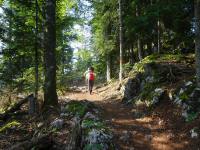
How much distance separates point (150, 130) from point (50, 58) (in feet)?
17.6

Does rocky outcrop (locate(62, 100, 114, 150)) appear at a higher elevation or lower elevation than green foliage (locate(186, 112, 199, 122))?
lower

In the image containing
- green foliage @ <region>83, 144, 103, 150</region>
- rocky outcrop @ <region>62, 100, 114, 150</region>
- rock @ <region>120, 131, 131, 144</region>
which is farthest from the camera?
rock @ <region>120, 131, 131, 144</region>

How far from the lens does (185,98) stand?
37.4 ft

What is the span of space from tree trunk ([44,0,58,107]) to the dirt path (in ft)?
8.08

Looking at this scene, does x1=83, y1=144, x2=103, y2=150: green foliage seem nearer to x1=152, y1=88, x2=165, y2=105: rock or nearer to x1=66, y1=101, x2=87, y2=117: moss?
x1=66, y1=101, x2=87, y2=117: moss

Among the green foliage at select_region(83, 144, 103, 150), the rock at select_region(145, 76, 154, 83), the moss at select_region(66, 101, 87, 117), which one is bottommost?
the green foliage at select_region(83, 144, 103, 150)

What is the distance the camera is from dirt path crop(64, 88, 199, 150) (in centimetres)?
953

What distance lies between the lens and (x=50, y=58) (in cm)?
1321

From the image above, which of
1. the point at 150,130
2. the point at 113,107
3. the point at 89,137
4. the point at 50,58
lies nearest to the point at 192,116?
the point at 150,130

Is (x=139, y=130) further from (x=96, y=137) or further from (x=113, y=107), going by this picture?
(x=113, y=107)

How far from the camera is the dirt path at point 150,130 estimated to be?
31.3ft

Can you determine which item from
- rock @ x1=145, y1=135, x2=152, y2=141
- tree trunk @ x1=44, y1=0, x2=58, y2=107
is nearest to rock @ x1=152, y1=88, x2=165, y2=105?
rock @ x1=145, y1=135, x2=152, y2=141

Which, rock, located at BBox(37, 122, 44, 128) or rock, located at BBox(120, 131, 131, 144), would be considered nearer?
rock, located at BBox(120, 131, 131, 144)

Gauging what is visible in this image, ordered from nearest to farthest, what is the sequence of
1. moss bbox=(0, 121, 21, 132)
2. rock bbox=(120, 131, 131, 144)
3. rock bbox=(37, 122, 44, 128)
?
rock bbox=(120, 131, 131, 144), rock bbox=(37, 122, 44, 128), moss bbox=(0, 121, 21, 132)
